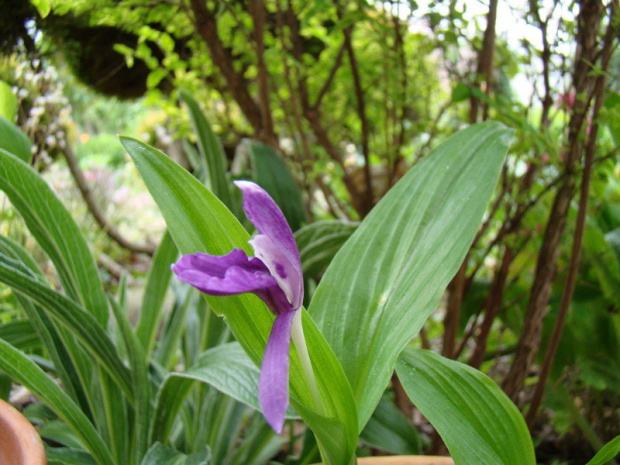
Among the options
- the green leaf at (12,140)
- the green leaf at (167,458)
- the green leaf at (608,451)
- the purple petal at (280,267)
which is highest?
the green leaf at (12,140)

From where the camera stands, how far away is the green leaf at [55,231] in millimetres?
726

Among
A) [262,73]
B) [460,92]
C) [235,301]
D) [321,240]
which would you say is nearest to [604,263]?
[460,92]

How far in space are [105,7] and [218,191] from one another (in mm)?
399

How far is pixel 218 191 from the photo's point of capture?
3.38 ft

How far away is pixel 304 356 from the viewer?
1.74 ft

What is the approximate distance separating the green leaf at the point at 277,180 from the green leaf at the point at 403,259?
41cm

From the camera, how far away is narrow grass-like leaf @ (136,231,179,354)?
980 mm

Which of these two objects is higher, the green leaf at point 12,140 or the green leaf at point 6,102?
the green leaf at point 6,102

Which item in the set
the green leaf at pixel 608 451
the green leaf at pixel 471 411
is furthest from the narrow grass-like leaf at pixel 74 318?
the green leaf at pixel 608 451

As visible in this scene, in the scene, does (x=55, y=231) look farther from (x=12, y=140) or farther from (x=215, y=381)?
(x=215, y=381)

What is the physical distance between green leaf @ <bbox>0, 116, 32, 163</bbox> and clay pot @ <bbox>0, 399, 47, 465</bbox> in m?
0.38

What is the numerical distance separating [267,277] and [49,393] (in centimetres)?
40

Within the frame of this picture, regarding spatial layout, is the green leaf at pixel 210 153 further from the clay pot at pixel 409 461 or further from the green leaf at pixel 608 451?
the green leaf at pixel 608 451

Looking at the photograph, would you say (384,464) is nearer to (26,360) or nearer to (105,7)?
(26,360)
